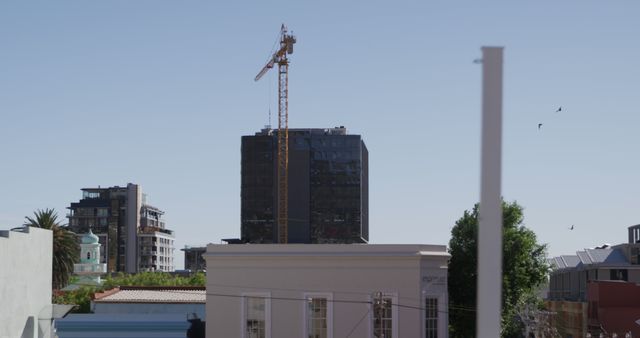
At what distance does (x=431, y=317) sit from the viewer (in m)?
47.1

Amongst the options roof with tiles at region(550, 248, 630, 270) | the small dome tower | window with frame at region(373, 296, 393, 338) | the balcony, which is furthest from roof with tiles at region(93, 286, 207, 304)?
roof with tiles at region(550, 248, 630, 270)

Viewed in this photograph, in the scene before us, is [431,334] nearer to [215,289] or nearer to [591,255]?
[215,289]

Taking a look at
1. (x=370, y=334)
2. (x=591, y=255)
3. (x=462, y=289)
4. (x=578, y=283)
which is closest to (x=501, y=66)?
(x=370, y=334)

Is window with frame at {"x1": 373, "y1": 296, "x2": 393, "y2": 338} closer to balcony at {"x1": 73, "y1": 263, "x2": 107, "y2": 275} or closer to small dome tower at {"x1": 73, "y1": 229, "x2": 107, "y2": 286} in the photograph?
small dome tower at {"x1": 73, "y1": 229, "x2": 107, "y2": 286}

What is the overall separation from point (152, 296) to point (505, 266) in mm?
24058

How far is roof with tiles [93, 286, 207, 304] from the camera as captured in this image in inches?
2280

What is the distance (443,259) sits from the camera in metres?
47.7

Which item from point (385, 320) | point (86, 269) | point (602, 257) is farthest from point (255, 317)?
point (602, 257)

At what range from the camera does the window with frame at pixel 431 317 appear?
46812 mm

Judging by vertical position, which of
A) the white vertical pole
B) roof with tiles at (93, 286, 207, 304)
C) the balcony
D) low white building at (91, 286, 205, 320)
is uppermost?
the white vertical pole

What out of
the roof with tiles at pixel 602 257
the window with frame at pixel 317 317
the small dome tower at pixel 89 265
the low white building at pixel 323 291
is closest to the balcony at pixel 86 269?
the small dome tower at pixel 89 265

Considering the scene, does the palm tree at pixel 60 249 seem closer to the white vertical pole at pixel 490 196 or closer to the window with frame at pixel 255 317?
the window with frame at pixel 255 317

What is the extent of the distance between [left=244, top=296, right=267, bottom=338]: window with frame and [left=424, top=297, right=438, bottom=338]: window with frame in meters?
6.88

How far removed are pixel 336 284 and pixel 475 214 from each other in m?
28.1
